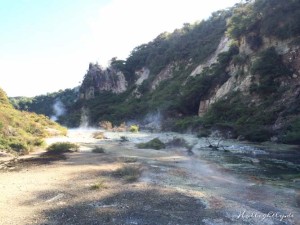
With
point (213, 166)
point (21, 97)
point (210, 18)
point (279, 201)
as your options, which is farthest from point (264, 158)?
point (21, 97)

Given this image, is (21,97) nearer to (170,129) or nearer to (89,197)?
(170,129)

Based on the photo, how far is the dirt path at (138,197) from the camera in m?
10.8

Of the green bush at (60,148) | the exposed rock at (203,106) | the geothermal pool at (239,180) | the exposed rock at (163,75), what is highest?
the exposed rock at (163,75)

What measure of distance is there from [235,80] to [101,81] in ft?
282

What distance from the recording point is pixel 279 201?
1296 centimetres

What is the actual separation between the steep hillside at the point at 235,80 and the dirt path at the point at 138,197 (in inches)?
703

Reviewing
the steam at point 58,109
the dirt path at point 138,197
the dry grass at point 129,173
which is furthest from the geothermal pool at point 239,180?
the steam at point 58,109

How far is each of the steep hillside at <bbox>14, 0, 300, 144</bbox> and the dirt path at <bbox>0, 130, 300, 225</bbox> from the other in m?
17.8

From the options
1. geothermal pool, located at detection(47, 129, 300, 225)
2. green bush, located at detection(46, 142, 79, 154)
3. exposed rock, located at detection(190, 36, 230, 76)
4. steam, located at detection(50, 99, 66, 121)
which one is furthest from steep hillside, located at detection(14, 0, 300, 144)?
steam, located at detection(50, 99, 66, 121)

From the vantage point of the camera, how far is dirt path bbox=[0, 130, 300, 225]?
10781mm

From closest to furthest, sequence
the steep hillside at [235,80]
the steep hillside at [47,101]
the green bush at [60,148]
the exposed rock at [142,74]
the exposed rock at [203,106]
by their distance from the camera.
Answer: the green bush at [60,148]
the steep hillside at [235,80]
the exposed rock at [203,106]
the exposed rock at [142,74]
the steep hillside at [47,101]

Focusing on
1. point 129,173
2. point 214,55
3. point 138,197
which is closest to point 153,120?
point 214,55

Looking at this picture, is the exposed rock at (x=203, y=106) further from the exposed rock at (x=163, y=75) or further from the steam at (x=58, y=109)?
the steam at (x=58, y=109)

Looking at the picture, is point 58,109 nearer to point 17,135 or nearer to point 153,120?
point 153,120
